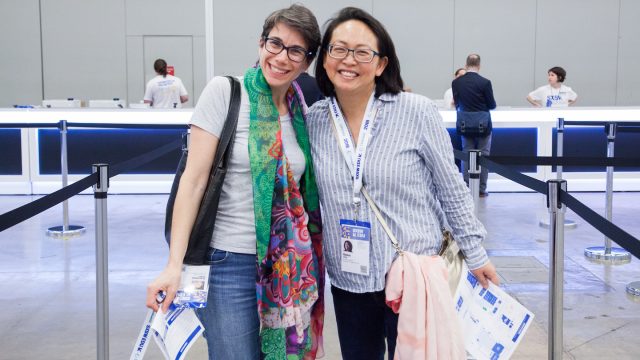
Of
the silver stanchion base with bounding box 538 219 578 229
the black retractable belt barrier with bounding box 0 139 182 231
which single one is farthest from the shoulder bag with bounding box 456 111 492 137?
the black retractable belt barrier with bounding box 0 139 182 231

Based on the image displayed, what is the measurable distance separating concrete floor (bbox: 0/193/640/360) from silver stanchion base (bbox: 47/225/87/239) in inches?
3.0

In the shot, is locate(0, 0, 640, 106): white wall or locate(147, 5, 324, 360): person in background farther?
locate(0, 0, 640, 106): white wall

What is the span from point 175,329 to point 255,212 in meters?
0.41

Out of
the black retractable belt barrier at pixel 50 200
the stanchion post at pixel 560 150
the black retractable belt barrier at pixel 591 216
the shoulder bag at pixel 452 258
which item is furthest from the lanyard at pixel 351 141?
the stanchion post at pixel 560 150

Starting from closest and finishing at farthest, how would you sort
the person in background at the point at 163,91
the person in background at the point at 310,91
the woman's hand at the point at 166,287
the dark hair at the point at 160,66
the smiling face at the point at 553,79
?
1. the woman's hand at the point at 166,287
2. the person in background at the point at 310,91
3. the dark hair at the point at 160,66
4. the person in background at the point at 163,91
5. the smiling face at the point at 553,79

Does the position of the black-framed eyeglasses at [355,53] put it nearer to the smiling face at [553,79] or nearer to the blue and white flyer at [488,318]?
the blue and white flyer at [488,318]

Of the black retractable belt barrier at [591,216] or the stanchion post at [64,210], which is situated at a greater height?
the black retractable belt barrier at [591,216]

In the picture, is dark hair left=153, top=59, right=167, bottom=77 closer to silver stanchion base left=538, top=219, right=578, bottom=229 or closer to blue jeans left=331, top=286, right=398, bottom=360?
silver stanchion base left=538, top=219, right=578, bottom=229

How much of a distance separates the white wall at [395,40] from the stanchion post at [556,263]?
10.8 metres

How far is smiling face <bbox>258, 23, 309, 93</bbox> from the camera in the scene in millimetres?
2078

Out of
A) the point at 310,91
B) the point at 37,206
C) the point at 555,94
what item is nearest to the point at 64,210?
the point at 310,91

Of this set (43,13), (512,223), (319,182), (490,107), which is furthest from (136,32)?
(319,182)

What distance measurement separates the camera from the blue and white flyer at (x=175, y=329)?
2.03 metres

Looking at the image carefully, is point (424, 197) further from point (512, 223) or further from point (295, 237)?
point (512, 223)
